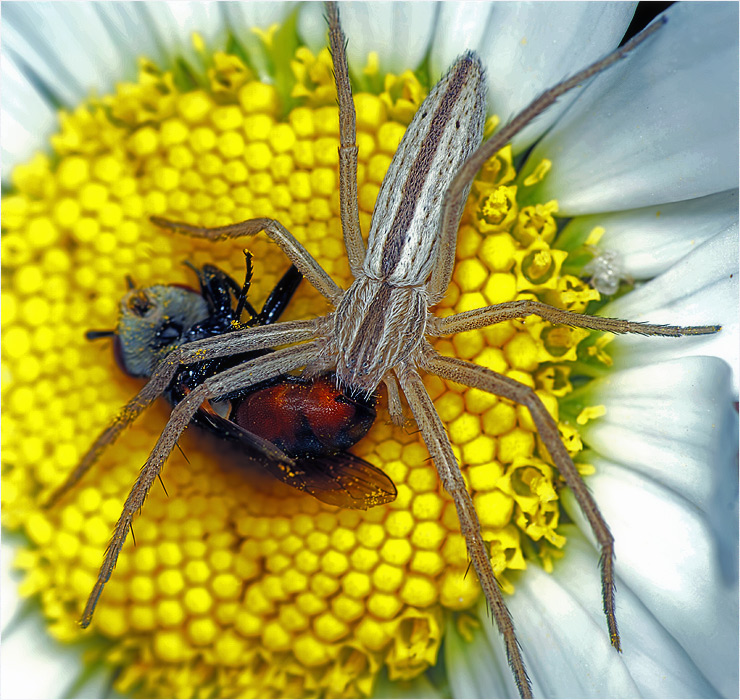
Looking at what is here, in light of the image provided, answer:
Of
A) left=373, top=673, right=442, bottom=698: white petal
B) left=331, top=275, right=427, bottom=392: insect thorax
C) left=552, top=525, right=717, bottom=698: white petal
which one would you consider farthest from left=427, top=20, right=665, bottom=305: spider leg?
left=373, top=673, right=442, bottom=698: white petal

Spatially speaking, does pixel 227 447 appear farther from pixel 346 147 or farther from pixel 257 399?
pixel 346 147

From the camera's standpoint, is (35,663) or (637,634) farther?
(35,663)

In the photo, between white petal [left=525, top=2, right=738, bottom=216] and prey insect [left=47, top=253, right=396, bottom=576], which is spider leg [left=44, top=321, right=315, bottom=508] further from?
white petal [left=525, top=2, right=738, bottom=216]

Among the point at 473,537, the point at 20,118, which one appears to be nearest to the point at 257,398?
the point at 473,537

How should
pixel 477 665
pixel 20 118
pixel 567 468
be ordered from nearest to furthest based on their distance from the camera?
pixel 567 468 → pixel 477 665 → pixel 20 118

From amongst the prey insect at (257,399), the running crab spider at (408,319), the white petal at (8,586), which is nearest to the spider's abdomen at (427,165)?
the running crab spider at (408,319)

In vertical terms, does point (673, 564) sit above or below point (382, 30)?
below

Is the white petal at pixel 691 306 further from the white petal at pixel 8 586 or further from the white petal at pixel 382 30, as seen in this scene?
the white petal at pixel 8 586
